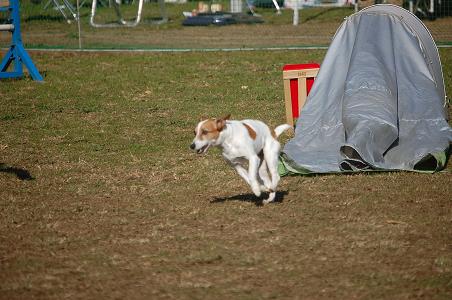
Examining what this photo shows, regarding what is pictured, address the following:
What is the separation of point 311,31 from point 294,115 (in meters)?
14.2

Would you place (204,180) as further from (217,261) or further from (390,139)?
(217,261)

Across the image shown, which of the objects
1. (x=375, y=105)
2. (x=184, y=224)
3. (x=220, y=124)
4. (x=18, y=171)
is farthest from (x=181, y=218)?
(x=375, y=105)

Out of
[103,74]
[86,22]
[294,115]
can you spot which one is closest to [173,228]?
[294,115]

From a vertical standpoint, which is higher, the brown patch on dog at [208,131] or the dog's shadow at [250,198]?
the brown patch on dog at [208,131]

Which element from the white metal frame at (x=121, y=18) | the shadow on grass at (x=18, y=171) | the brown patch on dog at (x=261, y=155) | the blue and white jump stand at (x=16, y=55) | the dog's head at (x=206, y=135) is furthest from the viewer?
the white metal frame at (x=121, y=18)

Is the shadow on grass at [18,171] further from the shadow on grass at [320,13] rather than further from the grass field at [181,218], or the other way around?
the shadow on grass at [320,13]

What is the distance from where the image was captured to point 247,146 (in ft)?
24.7

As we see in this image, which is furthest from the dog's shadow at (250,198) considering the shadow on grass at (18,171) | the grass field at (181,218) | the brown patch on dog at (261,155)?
the shadow on grass at (18,171)

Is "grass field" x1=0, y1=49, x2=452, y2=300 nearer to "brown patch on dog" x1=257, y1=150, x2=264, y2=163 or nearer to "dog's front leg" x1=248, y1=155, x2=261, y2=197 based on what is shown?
"dog's front leg" x1=248, y1=155, x2=261, y2=197

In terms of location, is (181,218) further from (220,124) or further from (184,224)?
(220,124)

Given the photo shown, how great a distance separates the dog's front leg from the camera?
753cm

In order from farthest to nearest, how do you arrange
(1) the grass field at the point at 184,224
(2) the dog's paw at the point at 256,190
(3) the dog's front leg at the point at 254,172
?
(2) the dog's paw at the point at 256,190
(3) the dog's front leg at the point at 254,172
(1) the grass field at the point at 184,224

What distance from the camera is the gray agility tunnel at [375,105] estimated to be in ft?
30.6

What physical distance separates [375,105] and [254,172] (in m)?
2.82
